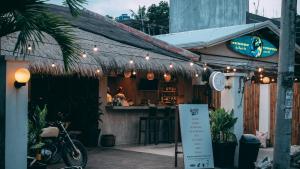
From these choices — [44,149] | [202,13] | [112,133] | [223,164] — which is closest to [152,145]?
[112,133]

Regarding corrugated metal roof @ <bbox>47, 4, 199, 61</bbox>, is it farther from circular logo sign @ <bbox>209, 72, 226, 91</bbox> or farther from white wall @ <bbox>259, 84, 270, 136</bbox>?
circular logo sign @ <bbox>209, 72, 226, 91</bbox>

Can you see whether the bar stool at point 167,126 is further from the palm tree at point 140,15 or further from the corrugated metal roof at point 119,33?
the palm tree at point 140,15

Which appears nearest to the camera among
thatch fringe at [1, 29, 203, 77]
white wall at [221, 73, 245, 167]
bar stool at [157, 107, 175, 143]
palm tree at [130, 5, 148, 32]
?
white wall at [221, 73, 245, 167]

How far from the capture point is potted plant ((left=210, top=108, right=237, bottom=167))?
10.7 meters

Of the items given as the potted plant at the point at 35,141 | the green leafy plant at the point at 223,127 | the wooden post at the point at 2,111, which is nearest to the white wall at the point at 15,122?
the wooden post at the point at 2,111

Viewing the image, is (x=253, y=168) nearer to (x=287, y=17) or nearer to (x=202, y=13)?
(x=287, y=17)

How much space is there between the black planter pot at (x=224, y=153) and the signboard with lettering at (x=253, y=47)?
8.73m

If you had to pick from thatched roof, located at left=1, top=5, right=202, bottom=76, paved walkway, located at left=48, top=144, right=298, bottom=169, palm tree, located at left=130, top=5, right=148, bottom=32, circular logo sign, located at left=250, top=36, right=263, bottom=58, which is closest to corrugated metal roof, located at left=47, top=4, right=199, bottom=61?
thatched roof, located at left=1, top=5, right=202, bottom=76

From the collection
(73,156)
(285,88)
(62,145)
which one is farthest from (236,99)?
(62,145)

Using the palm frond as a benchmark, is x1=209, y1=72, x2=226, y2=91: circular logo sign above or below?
below

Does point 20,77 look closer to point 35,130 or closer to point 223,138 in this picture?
point 35,130

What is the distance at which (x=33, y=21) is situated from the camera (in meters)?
7.32

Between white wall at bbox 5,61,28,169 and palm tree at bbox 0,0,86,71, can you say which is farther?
white wall at bbox 5,61,28,169

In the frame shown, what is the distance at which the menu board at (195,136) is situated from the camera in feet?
33.7
